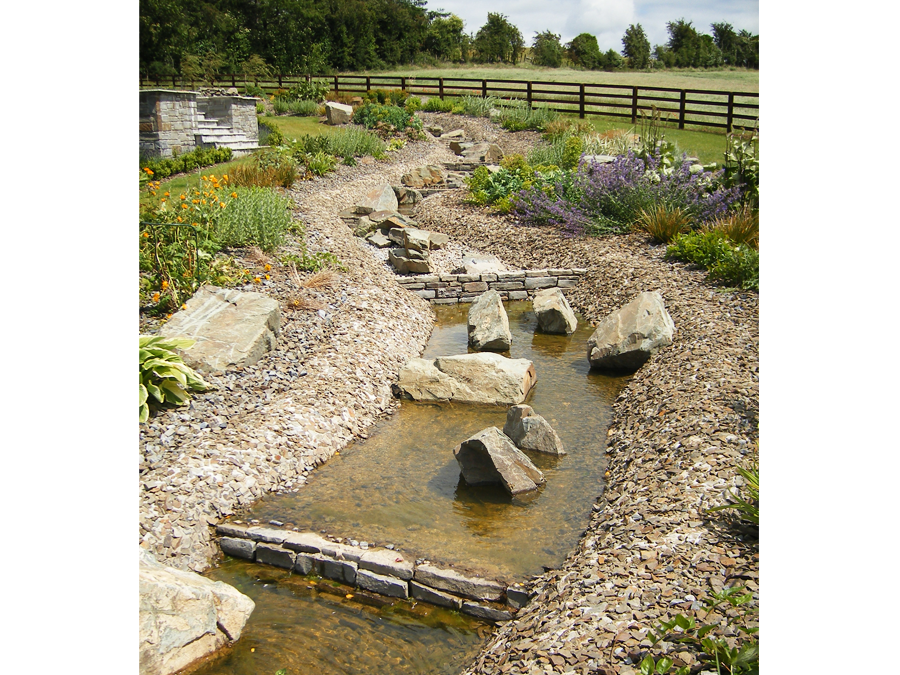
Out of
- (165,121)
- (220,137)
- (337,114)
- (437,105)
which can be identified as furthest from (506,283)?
(437,105)

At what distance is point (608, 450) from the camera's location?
521 cm

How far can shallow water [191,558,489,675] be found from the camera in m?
3.17

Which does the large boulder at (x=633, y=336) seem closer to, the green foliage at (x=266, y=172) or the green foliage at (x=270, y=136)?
the green foliage at (x=266, y=172)

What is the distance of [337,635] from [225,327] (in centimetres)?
314

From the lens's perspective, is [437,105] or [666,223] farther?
[437,105]

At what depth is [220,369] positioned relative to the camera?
5.41 metres

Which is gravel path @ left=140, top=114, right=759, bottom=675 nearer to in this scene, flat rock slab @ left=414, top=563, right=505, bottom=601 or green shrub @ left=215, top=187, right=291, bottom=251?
flat rock slab @ left=414, top=563, right=505, bottom=601

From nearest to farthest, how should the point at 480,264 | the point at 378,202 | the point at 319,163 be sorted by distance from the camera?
the point at 480,264 < the point at 378,202 < the point at 319,163

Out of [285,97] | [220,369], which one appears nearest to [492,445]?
[220,369]

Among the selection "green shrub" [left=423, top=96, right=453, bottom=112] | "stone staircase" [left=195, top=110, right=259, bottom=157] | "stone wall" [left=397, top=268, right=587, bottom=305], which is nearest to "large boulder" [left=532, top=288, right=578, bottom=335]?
"stone wall" [left=397, top=268, right=587, bottom=305]

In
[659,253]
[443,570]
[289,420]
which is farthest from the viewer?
[659,253]

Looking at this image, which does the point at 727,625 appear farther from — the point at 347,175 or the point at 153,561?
the point at 347,175

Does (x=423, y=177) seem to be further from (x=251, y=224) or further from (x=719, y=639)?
(x=719, y=639)

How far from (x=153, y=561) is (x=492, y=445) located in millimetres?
2249
